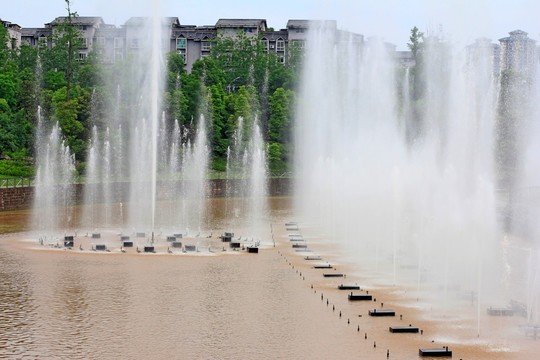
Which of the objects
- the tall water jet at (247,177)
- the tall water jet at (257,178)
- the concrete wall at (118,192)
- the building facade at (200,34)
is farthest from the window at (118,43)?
the concrete wall at (118,192)

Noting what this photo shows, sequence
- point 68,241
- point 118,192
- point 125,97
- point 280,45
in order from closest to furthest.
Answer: point 68,241 → point 118,192 → point 125,97 → point 280,45

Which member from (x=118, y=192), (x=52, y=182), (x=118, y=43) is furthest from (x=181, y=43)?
(x=52, y=182)

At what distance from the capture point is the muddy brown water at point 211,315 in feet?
65.7

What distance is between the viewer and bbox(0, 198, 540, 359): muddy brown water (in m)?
20.0

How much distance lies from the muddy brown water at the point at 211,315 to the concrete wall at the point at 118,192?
66.1 feet

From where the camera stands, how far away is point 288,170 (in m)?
80.6

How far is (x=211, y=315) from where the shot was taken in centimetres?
2356

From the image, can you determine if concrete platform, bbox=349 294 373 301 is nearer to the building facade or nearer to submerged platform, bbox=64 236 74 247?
submerged platform, bbox=64 236 74 247

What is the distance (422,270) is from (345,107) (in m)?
39.3

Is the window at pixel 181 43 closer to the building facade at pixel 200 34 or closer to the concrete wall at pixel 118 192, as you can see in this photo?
the building facade at pixel 200 34

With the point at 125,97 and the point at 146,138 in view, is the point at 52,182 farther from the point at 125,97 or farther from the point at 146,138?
the point at 125,97

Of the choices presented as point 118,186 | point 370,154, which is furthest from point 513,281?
point 118,186

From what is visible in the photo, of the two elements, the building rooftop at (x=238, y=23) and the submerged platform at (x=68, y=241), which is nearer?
the submerged platform at (x=68, y=241)

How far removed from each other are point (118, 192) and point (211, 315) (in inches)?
1593
